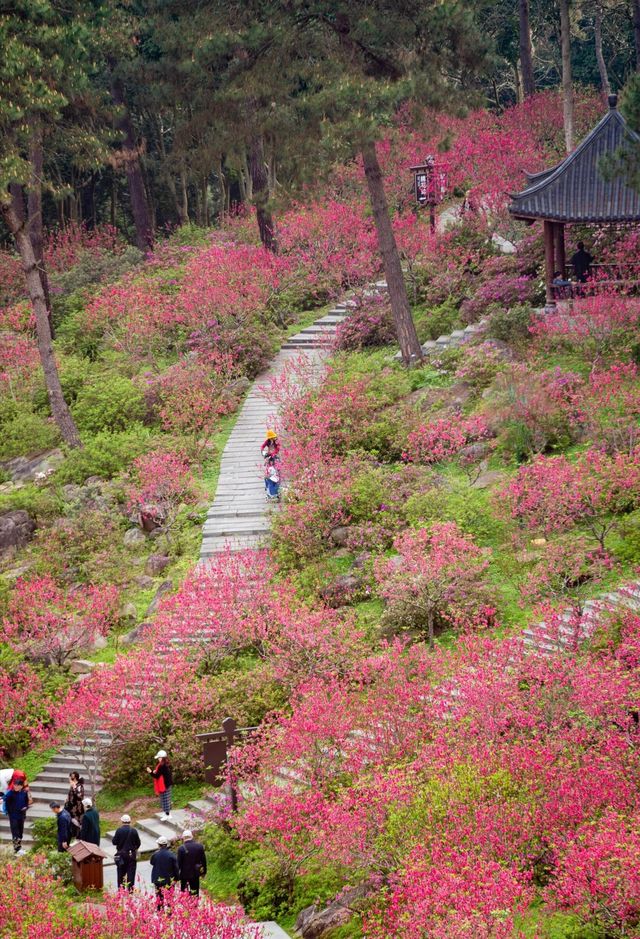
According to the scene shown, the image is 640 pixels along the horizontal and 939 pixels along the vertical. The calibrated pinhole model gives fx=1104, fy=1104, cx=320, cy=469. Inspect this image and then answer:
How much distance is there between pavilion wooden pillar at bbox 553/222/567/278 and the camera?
26.8 m

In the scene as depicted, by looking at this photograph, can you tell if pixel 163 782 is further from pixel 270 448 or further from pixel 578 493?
pixel 270 448

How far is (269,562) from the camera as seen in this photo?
2089 cm

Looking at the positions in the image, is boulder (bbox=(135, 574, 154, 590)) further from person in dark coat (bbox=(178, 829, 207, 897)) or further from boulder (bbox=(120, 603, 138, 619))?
person in dark coat (bbox=(178, 829, 207, 897))

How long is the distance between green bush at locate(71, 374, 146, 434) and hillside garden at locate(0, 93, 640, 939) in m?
0.09

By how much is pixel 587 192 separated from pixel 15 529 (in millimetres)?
15308

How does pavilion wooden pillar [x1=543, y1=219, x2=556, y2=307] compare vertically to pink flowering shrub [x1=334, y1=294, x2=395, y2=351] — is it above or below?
above

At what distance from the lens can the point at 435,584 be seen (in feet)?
58.0

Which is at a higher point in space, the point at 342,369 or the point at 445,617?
the point at 342,369

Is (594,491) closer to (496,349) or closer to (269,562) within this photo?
(269,562)

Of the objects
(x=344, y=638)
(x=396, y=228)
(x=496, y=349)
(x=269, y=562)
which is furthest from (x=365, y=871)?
(x=396, y=228)

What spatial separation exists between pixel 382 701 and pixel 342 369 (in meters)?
14.7

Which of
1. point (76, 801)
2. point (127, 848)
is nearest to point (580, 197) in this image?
point (76, 801)

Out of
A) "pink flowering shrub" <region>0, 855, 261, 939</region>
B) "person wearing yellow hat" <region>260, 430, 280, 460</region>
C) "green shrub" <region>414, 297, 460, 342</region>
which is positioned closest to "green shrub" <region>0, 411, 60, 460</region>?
"person wearing yellow hat" <region>260, 430, 280, 460</region>

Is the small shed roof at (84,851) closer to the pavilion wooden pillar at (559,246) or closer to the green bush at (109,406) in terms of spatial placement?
the green bush at (109,406)
